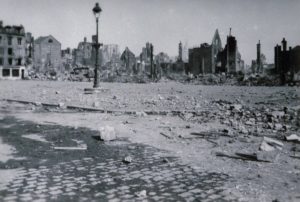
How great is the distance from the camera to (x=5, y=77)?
193ft

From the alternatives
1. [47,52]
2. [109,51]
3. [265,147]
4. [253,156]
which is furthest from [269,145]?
[109,51]

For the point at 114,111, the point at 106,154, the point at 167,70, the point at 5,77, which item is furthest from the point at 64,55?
the point at 106,154

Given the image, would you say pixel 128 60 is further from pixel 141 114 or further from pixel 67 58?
pixel 141 114

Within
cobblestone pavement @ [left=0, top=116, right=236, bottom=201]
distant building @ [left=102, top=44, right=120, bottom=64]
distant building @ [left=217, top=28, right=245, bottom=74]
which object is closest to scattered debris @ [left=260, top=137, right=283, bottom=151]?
cobblestone pavement @ [left=0, top=116, right=236, bottom=201]

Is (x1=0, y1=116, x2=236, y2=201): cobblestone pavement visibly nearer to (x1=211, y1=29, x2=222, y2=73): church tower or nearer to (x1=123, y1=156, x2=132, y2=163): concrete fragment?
(x1=123, y1=156, x2=132, y2=163): concrete fragment

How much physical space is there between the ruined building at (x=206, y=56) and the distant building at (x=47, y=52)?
3500cm

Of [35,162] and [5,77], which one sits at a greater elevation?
[5,77]

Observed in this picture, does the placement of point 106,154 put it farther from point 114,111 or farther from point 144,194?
point 114,111

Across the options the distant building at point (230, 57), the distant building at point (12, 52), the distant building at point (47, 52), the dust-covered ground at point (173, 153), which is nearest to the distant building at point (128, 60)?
the distant building at point (47, 52)

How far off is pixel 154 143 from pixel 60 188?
2.66 meters

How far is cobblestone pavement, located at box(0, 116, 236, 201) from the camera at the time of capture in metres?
3.47

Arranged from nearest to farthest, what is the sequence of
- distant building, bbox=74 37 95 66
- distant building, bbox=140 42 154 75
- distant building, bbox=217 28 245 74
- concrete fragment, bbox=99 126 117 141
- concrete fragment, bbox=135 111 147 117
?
1. concrete fragment, bbox=99 126 117 141
2. concrete fragment, bbox=135 111 147 117
3. distant building, bbox=217 28 245 74
4. distant building, bbox=140 42 154 75
5. distant building, bbox=74 37 95 66

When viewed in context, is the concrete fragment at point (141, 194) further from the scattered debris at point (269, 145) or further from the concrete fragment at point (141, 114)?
the concrete fragment at point (141, 114)

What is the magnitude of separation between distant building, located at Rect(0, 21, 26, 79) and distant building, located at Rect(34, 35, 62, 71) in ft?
39.3
